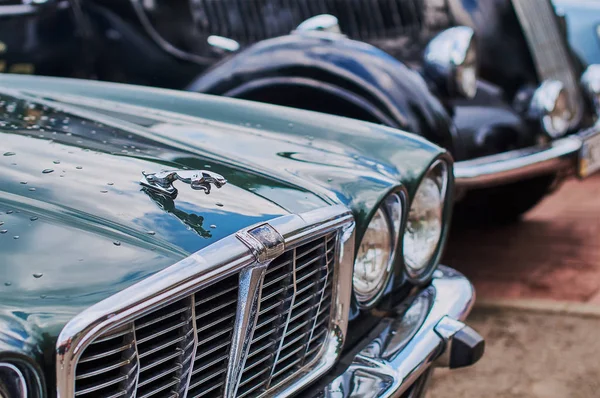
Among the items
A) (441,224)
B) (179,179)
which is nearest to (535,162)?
(441,224)

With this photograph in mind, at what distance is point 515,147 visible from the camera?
3.18 metres

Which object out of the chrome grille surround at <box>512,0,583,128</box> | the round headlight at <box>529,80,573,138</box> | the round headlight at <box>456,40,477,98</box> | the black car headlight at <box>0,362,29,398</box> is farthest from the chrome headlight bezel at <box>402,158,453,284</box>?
the chrome grille surround at <box>512,0,583,128</box>

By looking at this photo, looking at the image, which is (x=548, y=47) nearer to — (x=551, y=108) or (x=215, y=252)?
(x=551, y=108)

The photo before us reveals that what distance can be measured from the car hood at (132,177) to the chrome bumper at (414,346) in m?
0.31

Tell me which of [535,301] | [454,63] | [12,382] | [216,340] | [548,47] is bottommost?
[535,301]

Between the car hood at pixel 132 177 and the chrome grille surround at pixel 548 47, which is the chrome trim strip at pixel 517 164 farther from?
the car hood at pixel 132 177

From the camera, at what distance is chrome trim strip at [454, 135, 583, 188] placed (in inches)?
107

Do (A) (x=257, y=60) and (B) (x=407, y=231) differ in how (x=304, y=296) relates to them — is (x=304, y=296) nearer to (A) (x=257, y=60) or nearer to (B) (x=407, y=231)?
(B) (x=407, y=231)

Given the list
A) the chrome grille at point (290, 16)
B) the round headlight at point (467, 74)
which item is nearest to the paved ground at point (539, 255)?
the round headlight at point (467, 74)

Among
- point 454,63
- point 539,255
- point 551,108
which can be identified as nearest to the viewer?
point 454,63

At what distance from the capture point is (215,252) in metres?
1.12

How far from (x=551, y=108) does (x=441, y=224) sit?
5.63 ft

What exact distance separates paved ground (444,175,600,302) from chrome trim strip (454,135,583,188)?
0.53 metres

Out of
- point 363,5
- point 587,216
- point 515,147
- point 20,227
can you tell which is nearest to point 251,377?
point 20,227
